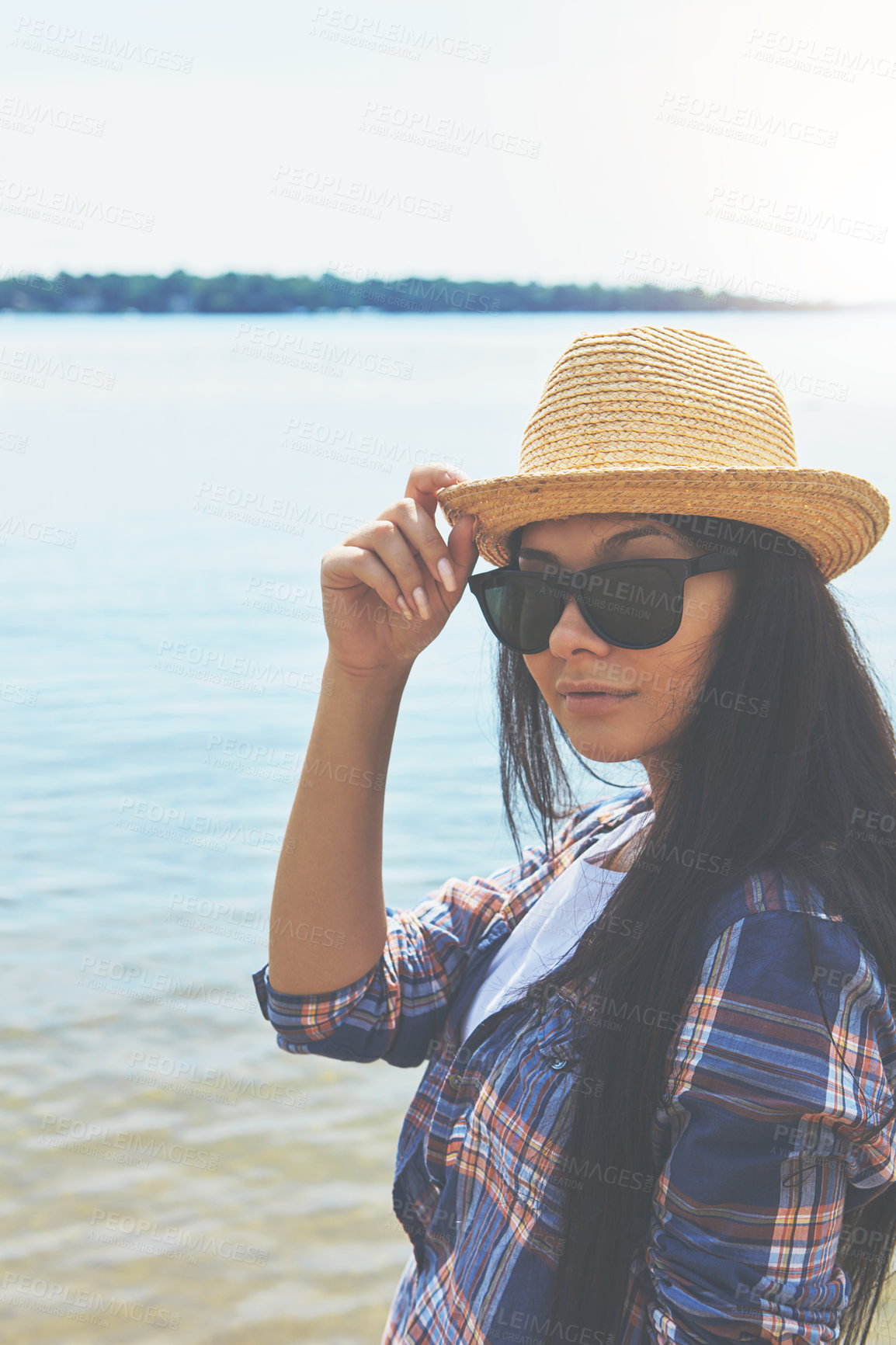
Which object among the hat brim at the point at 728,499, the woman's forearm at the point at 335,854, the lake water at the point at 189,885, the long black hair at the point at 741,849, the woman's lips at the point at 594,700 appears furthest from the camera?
the lake water at the point at 189,885

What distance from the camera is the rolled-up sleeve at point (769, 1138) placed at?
118 cm

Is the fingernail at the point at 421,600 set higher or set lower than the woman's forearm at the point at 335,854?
higher

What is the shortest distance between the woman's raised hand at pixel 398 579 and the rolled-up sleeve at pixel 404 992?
0.41m

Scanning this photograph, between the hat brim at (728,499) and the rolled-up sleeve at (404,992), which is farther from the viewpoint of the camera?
the rolled-up sleeve at (404,992)

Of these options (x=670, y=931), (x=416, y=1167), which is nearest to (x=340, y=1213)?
(x=416, y=1167)

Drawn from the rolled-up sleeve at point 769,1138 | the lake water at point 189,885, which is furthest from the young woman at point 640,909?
the lake water at point 189,885

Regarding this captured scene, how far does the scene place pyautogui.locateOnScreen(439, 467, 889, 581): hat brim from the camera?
4.83ft

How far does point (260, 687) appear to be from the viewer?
320 inches

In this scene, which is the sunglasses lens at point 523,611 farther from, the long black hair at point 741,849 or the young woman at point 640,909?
the long black hair at point 741,849

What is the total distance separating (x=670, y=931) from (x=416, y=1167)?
2.02 feet

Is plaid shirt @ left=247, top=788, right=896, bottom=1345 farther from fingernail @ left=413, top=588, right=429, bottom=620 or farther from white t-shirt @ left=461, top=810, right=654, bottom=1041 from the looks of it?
fingernail @ left=413, top=588, right=429, bottom=620

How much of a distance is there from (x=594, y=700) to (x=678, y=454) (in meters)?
0.35

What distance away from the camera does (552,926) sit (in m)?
1.69

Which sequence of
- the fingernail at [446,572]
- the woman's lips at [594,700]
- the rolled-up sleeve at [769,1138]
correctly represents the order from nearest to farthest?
1. the rolled-up sleeve at [769,1138]
2. the woman's lips at [594,700]
3. the fingernail at [446,572]
